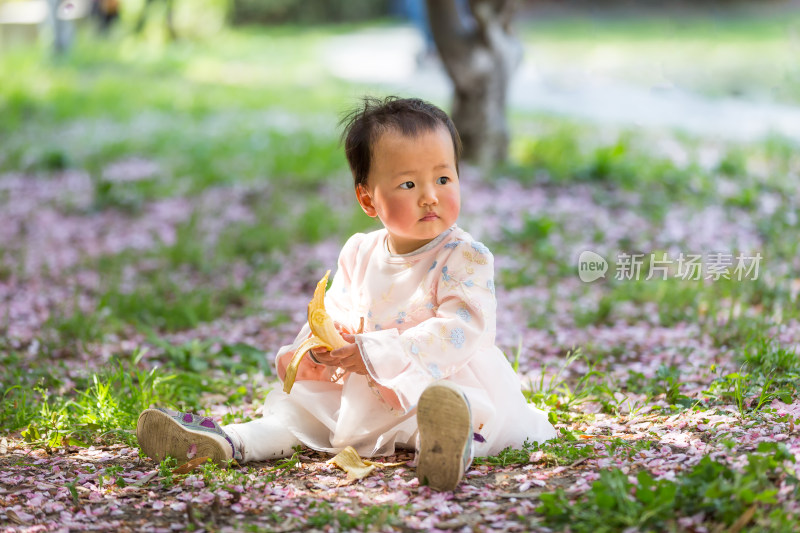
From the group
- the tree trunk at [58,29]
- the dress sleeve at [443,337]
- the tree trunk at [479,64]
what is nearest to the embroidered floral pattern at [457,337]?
the dress sleeve at [443,337]

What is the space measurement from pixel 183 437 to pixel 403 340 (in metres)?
0.75

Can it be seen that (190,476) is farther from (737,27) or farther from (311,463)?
(737,27)

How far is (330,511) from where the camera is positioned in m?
2.55

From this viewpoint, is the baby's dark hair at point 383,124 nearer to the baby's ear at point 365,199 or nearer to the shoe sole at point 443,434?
the baby's ear at point 365,199

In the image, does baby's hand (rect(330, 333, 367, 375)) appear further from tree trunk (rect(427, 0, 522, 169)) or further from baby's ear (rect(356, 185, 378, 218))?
tree trunk (rect(427, 0, 522, 169))

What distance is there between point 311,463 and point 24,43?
1474 cm

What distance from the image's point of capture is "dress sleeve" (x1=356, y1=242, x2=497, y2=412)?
2803mm

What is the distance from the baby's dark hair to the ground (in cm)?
97

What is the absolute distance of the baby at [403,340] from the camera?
2836mm

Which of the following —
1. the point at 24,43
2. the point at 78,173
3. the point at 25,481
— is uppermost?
the point at 24,43

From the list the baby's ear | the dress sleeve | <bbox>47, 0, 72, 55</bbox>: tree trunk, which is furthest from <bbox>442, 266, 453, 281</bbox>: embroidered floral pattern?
<bbox>47, 0, 72, 55</bbox>: tree trunk

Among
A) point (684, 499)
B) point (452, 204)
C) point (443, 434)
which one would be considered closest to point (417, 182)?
Result: point (452, 204)

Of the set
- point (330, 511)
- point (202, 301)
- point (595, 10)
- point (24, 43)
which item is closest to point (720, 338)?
point (330, 511)

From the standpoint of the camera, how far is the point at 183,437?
288 cm
